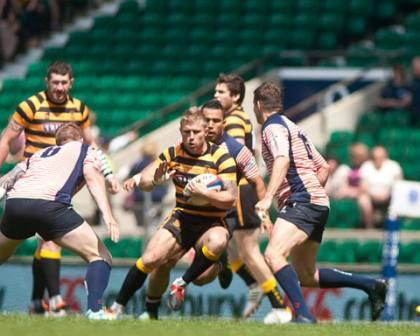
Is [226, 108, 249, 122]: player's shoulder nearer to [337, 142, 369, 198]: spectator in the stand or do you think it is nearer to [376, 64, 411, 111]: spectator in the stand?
[337, 142, 369, 198]: spectator in the stand

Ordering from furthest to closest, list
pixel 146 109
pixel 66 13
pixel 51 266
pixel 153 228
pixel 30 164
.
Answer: pixel 66 13
pixel 146 109
pixel 153 228
pixel 51 266
pixel 30 164

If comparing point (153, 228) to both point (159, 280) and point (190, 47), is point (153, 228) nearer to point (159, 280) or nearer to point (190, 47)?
point (159, 280)

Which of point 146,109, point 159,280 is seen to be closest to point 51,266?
point 159,280

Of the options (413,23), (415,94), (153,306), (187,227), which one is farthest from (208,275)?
(413,23)

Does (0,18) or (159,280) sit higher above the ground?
(0,18)

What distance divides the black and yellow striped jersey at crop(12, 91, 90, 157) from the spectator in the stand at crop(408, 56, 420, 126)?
7.01 meters

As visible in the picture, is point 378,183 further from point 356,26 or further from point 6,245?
point 6,245

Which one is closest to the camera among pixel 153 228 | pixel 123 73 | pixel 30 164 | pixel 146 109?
pixel 30 164

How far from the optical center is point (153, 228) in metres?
17.0

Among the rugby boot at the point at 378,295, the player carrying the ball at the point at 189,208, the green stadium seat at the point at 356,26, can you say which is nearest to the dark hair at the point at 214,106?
the player carrying the ball at the point at 189,208

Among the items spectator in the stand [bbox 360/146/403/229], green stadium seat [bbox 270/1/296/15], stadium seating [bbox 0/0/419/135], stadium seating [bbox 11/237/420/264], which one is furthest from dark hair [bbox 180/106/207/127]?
green stadium seat [bbox 270/1/296/15]

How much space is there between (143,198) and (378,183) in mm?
2866

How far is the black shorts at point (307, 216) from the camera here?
12188mm

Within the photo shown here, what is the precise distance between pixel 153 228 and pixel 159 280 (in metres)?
4.57
